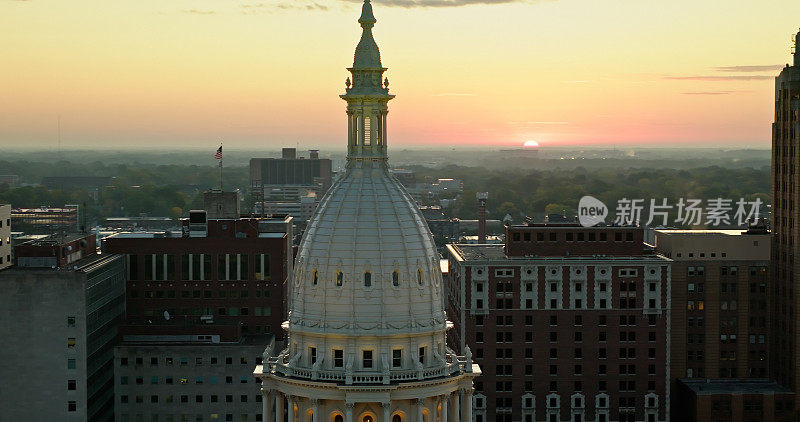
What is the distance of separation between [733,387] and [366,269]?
11793cm

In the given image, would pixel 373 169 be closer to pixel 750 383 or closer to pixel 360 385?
pixel 360 385

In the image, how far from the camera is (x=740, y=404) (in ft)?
620

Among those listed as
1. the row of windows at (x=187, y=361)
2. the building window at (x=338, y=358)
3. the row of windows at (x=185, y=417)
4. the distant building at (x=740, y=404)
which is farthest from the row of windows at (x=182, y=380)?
the building window at (x=338, y=358)

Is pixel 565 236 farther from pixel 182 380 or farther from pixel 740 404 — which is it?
pixel 182 380

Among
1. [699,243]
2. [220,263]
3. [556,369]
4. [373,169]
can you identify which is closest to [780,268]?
[699,243]

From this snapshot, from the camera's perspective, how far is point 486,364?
7525 inches

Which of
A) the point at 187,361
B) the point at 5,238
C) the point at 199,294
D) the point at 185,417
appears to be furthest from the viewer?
the point at 199,294

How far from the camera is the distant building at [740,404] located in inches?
7441

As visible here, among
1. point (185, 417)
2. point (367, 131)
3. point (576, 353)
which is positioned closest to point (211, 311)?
point (185, 417)

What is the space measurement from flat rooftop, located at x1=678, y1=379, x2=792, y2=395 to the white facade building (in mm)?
107349

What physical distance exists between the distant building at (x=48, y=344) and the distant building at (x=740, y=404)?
7634cm

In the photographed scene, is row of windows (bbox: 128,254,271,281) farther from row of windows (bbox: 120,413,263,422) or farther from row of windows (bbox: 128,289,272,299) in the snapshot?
row of windows (bbox: 120,413,263,422)

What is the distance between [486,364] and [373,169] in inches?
4027

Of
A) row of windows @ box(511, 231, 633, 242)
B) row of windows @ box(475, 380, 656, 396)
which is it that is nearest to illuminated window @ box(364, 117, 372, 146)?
row of windows @ box(511, 231, 633, 242)
